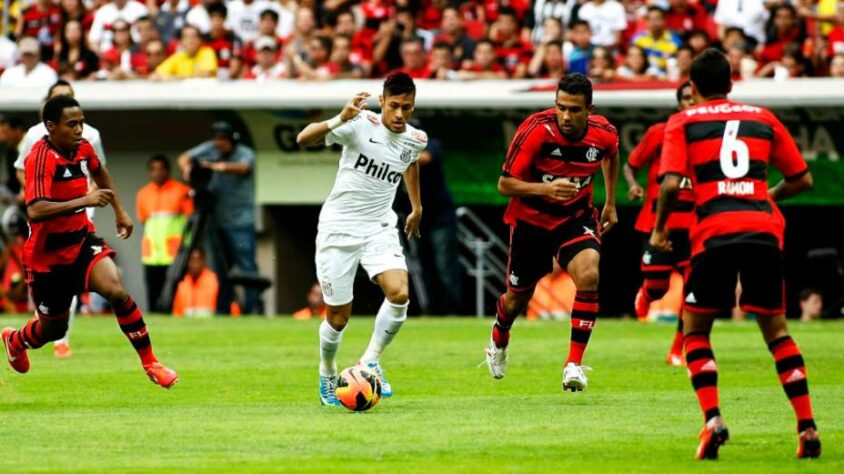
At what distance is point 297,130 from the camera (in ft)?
80.7

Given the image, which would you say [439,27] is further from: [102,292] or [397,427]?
[397,427]

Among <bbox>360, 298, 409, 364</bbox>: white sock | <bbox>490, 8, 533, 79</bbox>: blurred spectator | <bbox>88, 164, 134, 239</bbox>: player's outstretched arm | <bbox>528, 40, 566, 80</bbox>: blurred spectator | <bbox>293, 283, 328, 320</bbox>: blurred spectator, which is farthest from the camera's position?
<bbox>490, 8, 533, 79</bbox>: blurred spectator

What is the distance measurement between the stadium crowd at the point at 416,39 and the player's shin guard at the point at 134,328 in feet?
37.7

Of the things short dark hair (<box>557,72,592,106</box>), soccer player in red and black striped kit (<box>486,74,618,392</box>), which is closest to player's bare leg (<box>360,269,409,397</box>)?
soccer player in red and black striped kit (<box>486,74,618,392</box>)

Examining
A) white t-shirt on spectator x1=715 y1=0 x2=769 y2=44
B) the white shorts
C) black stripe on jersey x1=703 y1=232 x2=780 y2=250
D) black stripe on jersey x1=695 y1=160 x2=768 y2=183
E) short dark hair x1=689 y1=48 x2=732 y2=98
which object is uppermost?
short dark hair x1=689 y1=48 x2=732 y2=98

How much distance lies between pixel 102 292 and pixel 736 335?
9058mm

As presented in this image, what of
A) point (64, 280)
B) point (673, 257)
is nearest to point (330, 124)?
point (64, 280)

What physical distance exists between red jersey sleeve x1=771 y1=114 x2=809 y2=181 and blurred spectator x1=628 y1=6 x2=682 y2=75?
14.0m

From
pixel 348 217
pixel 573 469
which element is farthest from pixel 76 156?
pixel 573 469

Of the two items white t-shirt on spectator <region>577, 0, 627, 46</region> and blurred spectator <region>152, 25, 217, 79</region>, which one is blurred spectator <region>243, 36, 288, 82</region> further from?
white t-shirt on spectator <region>577, 0, 627, 46</region>

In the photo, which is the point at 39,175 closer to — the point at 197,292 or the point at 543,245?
the point at 543,245

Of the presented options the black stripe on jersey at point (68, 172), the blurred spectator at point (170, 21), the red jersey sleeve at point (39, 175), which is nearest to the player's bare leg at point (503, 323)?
the black stripe on jersey at point (68, 172)

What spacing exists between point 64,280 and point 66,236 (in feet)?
1.07

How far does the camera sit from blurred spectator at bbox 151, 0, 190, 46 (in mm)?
26750
